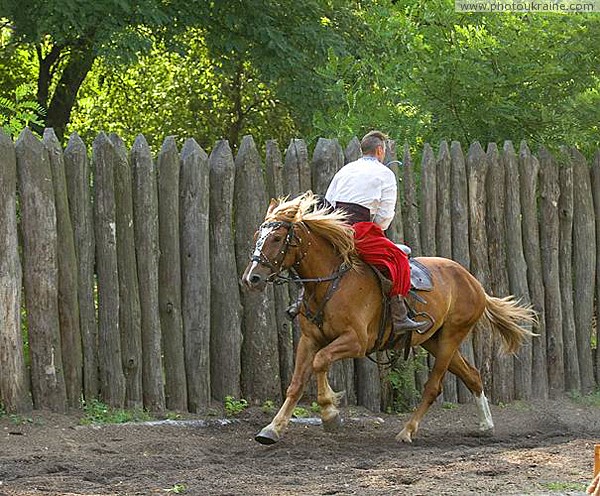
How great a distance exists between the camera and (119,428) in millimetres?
8820

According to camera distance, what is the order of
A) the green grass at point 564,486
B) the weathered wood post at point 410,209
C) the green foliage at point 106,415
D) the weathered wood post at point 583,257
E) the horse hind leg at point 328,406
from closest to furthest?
the green grass at point 564,486
the horse hind leg at point 328,406
the green foliage at point 106,415
the weathered wood post at point 410,209
the weathered wood post at point 583,257

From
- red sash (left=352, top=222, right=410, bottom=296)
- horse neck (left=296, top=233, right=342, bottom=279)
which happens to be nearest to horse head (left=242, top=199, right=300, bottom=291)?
horse neck (left=296, top=233, right=342, bottom=279)

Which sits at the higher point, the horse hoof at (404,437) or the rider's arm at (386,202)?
the rider's arm at (386,202)

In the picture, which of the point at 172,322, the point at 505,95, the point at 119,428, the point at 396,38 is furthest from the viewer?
the point at 396,38

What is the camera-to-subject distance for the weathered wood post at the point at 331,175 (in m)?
10.4

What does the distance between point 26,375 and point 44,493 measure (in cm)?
265

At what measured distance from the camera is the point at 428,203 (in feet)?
35.9

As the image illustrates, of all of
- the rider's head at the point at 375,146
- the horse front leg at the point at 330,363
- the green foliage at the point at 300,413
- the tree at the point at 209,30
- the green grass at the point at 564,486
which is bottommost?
the green grass at the point at 564,486

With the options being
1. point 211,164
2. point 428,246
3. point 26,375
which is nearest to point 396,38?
point 428,246

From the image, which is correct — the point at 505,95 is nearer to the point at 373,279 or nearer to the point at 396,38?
the point at 396,38

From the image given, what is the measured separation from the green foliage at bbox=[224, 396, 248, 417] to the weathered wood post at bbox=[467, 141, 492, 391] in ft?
8.51

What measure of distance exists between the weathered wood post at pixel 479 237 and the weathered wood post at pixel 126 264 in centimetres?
345

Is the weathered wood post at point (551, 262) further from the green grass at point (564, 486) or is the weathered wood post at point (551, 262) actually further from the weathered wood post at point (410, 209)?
the green grass at point (564, 486)

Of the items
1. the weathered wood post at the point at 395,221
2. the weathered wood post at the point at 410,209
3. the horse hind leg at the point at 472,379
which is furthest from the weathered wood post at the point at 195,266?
the horse hind leg at the point at 472,379
